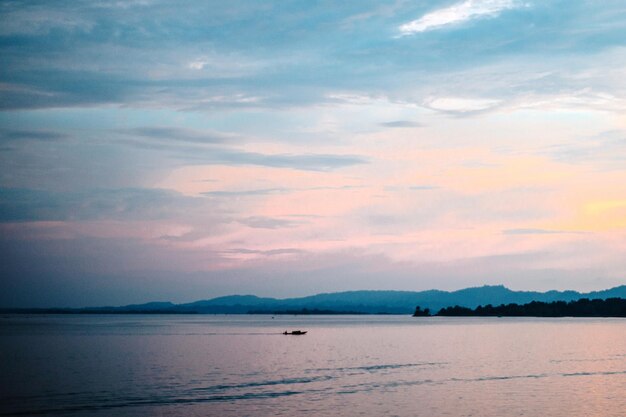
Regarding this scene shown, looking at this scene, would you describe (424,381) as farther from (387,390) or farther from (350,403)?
(350,403)

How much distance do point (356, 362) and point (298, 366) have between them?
895 cm

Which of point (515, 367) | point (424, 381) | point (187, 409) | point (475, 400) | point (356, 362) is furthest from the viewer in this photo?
point (356, 362)

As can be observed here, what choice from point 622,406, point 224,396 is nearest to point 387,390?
point 224,396

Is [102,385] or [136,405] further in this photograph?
[102,385]

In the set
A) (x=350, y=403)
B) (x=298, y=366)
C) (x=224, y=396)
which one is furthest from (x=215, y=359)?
(x=350, y=403)

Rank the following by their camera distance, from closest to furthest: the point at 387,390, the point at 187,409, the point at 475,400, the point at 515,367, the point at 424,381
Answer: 1. the point at 187,409
2. the point at 475,400
3. the point at 387,390
4. the point at 424,381
5. the point at 515,367

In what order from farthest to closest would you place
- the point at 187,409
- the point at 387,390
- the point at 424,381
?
the point at 424,381
the point at 387,390
the point at 187,409

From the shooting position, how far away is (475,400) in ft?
176

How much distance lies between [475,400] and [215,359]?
45.2 m

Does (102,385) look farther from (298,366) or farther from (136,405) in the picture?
(298,366)

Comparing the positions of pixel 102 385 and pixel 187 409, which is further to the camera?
pixel 102 385

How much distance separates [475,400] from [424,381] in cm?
1275

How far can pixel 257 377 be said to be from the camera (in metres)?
68.8

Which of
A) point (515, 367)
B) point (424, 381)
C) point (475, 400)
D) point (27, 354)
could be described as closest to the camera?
point (475, 400)
